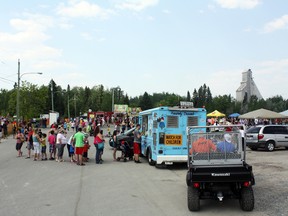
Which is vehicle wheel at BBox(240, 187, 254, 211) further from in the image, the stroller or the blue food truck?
the stroller

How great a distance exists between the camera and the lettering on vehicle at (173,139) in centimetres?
1471

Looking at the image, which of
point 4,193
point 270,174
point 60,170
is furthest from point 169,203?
point 60,170

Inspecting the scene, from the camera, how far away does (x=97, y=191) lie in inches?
404

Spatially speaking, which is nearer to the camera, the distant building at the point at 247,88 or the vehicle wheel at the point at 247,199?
the vehicle wheel at the point at 247,199

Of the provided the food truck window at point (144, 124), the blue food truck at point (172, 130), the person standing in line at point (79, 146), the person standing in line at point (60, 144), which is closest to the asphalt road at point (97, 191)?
the person standing in line at point (79, 146)

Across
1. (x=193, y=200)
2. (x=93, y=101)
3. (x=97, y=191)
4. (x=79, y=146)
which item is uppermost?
(x=93, y=101)

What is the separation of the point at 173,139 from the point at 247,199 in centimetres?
700

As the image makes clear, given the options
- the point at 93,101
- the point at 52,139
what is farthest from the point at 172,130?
the point at 93,101

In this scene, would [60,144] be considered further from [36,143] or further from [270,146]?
[270,146]

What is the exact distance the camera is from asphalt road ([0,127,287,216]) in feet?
26.6

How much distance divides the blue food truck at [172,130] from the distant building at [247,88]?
4293 inches

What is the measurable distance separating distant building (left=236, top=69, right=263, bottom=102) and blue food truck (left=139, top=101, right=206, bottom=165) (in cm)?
10904

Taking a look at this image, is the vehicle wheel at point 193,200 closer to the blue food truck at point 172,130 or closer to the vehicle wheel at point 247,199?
the vehicle wheel at point 247,199

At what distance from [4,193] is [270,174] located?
28.5 ft
